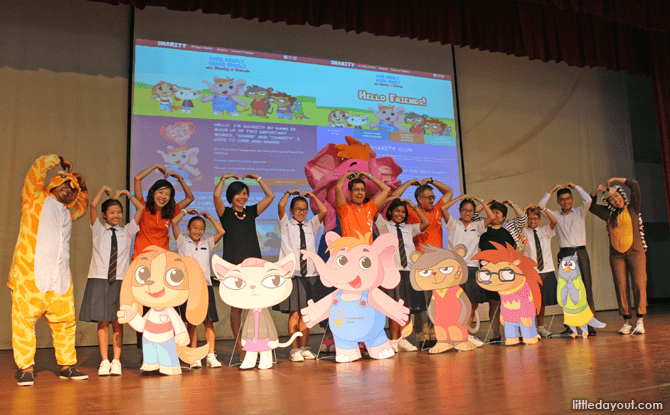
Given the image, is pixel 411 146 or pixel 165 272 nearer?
pixel 165 272

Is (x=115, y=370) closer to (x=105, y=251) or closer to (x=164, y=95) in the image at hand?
(x=105, y=251)

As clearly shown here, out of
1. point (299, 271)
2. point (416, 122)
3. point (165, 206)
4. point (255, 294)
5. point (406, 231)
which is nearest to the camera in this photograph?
point (255, 294)

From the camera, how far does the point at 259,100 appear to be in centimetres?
544

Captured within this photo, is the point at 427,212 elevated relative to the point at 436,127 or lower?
lower

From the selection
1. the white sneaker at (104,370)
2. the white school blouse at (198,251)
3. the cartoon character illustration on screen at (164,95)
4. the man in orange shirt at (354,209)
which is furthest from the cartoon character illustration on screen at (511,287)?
the cartoon character illustration on screen at (164,95)

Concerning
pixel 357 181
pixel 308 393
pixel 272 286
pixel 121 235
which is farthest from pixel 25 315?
pixel 357 181

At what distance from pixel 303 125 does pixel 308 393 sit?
3662 mm

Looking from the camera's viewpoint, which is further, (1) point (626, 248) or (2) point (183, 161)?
(2) point (183, 161)

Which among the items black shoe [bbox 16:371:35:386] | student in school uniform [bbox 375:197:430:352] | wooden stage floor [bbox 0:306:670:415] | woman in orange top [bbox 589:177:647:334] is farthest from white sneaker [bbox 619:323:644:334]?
black shoe [bbox 16:371:35:386]

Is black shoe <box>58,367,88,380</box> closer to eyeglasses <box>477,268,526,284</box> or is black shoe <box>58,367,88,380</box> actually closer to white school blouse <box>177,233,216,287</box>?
white school blouse <box>177,233,216,287</box>

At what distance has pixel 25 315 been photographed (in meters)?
2.93

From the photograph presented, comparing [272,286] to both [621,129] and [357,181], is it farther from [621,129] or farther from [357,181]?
[621,129]

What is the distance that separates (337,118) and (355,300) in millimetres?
2819

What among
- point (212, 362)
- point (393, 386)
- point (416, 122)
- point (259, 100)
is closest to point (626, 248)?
point (416, 122)
